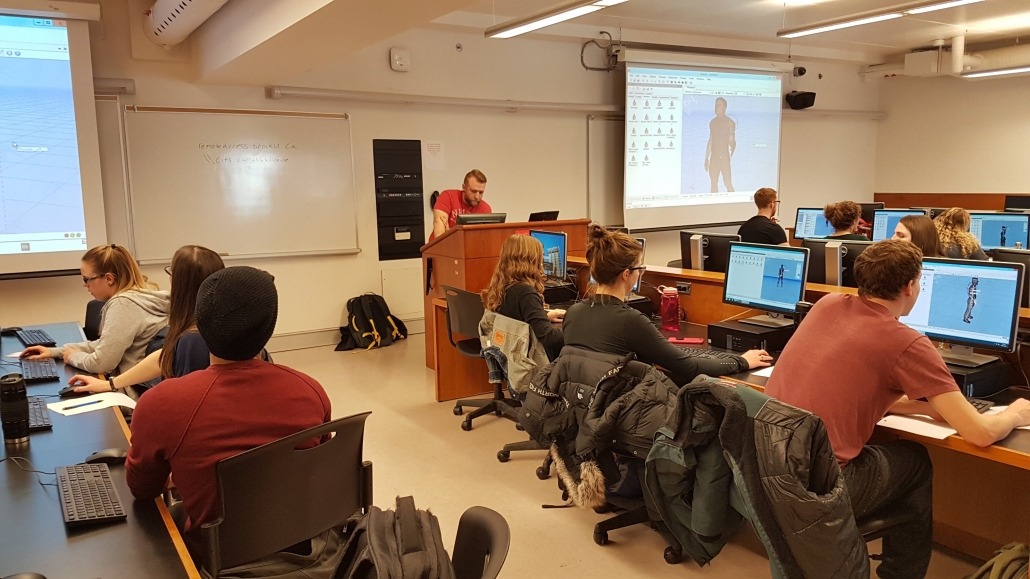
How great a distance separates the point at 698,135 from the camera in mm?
8055

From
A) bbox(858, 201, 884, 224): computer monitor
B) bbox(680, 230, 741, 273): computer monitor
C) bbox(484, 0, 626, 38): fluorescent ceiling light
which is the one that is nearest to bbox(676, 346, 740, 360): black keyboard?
bbox(680, 230, 741, 273): computer monitor

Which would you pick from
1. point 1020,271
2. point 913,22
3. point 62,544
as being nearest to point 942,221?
point 1020,271

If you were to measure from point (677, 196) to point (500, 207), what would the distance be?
208cm

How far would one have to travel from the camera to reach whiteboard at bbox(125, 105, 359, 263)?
550 centimetres

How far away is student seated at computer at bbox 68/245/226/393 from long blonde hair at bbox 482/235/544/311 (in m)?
1.52

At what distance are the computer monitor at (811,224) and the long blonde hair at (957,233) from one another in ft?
9.50

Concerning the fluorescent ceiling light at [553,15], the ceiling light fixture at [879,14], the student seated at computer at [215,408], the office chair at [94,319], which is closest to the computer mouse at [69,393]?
the office chair at [94,319]

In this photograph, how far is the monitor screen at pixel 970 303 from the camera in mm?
2420

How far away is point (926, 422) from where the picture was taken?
2.23 meters

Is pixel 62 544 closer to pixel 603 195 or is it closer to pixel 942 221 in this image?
pixel 942 221

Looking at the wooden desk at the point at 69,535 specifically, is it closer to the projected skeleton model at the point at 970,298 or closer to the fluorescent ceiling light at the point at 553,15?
the projected skeleton model at the point at 970,298

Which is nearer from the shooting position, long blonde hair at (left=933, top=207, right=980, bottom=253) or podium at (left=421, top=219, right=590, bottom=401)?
long blonde hair at (left=933, top=207, right=980, bottom=253)

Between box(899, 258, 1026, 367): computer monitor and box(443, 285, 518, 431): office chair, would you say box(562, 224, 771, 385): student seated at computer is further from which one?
box(443, 285, 518, 431): office chair

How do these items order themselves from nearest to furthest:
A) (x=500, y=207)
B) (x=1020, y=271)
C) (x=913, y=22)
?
1. (x=1020, y=271)
2. (x=500, y=207)
3. (x=913, y=22)
